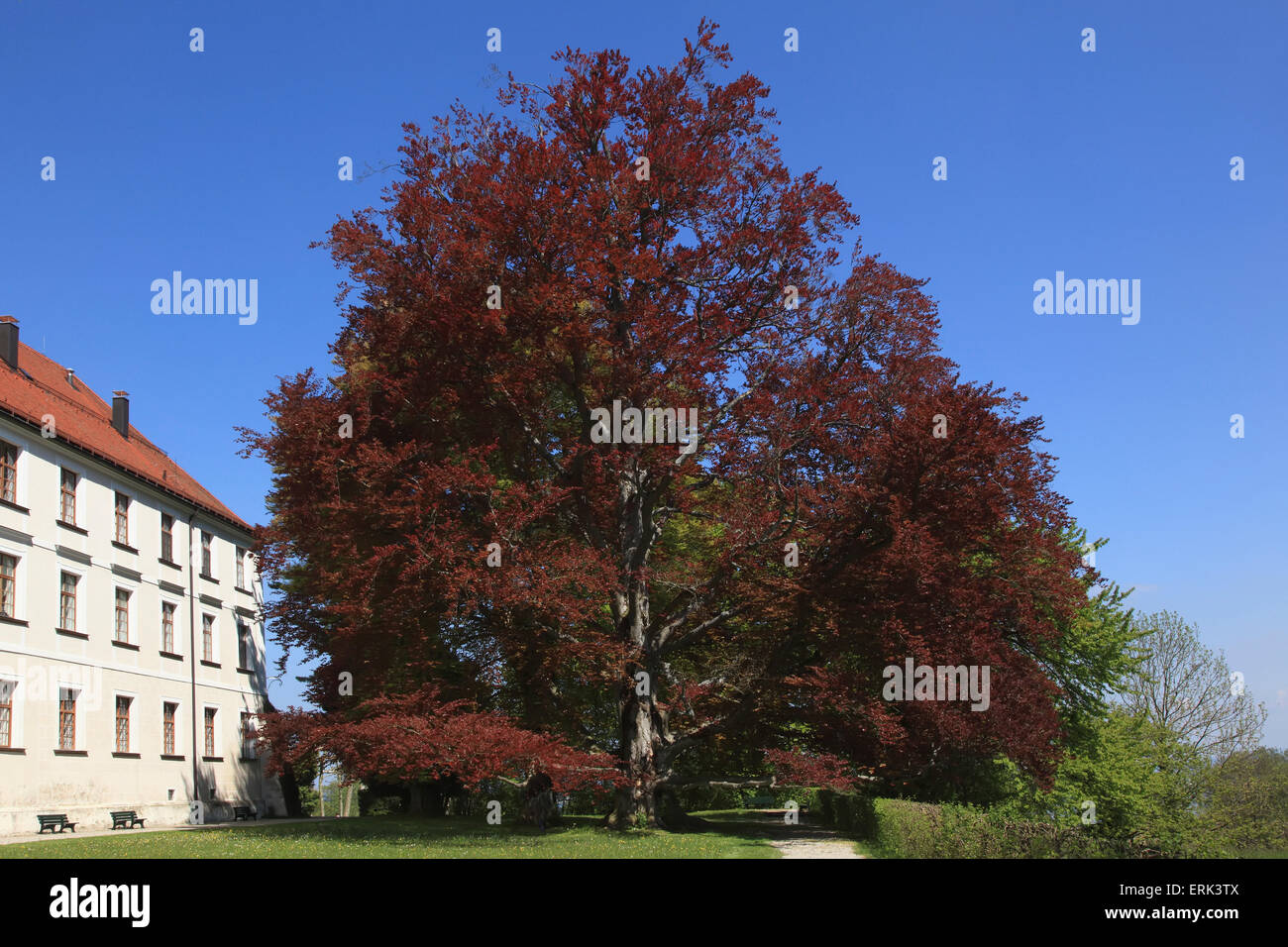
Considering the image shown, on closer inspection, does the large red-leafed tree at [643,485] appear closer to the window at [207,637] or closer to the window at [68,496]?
the window at [68,496]

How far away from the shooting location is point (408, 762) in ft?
58.5

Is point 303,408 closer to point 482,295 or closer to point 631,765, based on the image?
point 482,295

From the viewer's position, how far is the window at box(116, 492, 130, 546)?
30.4m

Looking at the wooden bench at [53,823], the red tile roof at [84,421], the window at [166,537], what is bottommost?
the wooden bench at [53,823]

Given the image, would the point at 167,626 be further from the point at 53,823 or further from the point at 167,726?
Result: the point at 53,823

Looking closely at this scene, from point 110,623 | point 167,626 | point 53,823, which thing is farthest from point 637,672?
point 167,626

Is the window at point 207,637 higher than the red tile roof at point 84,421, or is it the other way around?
the red tile roof at point 84,421

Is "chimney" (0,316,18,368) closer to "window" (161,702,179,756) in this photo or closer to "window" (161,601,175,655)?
"window" (161,601,175,655)

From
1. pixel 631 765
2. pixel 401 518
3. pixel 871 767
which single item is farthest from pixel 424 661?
pixel 871 767

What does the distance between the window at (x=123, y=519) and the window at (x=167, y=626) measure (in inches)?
111

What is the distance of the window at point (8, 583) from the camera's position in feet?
79.6

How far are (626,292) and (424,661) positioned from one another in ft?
28.2

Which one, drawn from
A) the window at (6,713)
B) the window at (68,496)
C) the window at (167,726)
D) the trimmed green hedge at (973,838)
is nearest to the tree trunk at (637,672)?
the trimmed green hedge at (973,838)

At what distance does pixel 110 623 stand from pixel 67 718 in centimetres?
329
